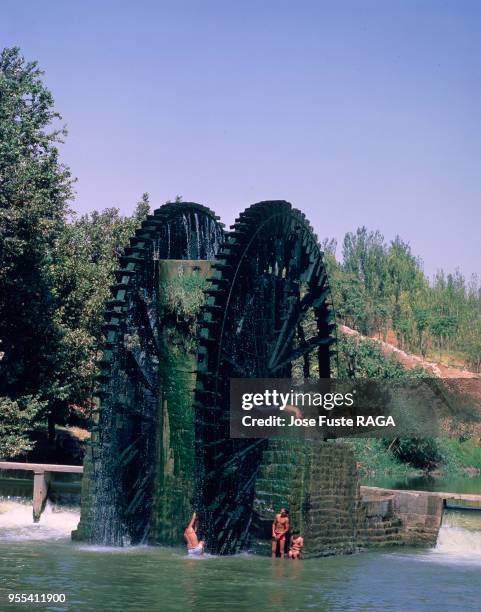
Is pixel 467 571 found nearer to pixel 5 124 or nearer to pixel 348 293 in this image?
pixel 5 124

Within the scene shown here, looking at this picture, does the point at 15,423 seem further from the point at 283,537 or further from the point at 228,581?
the point at 228,581

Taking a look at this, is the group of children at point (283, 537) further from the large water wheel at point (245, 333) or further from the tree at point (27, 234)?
the tree at point (27, 234)

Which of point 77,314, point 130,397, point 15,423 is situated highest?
point 77,314

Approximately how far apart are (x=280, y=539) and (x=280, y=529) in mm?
181

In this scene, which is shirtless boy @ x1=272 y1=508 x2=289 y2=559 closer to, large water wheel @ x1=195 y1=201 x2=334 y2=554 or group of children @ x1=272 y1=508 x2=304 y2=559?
group of children @ x1=272 y1=508 x2=304 y2=559

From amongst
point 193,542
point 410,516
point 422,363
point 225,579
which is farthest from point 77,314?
point 422,363

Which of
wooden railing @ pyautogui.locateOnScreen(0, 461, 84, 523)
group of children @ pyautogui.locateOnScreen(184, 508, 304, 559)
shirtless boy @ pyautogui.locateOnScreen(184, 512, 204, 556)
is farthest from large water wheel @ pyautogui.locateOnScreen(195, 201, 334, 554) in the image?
wooden railing @ pyautogui.locateOnScreen(0, 461, 84, 523)

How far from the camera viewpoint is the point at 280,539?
18.4 metres

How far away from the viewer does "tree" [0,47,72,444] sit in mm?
31109

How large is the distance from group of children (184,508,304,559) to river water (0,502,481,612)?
0.71ft

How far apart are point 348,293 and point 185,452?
6326 centimetres

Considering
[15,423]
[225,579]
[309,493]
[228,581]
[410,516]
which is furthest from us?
[15,423]

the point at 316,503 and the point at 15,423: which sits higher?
the point at 15,423

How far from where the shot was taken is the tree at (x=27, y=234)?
3111 cm
